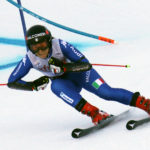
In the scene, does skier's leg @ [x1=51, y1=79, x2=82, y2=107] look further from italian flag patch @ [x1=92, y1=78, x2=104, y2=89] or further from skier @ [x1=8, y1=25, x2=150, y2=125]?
italian flag patch @ [x1=92, y1=78, x2=104, y2=89]

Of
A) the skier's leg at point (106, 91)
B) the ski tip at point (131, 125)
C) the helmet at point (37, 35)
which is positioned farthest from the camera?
the skier's leg at point (106, 91)

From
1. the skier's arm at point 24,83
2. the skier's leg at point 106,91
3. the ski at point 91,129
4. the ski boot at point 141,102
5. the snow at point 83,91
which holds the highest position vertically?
the skier's arm at point 24,83

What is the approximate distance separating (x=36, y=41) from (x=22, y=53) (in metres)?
3.59

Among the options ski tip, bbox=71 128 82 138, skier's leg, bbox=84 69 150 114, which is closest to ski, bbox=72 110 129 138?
ski tip, bbox=71 128 82 138

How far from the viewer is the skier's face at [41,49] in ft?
9.36

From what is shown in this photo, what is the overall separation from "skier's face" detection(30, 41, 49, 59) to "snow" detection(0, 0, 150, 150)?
2.18ft

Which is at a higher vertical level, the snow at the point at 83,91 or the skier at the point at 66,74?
the skier at the point at 66,74

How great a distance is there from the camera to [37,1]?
7.63 m

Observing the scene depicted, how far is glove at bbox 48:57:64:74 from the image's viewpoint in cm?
290

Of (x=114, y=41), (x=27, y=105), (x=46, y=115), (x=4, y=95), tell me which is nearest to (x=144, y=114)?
(x=46, y=115)

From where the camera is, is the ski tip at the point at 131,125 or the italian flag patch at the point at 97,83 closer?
the ski tip at the point at 131,125

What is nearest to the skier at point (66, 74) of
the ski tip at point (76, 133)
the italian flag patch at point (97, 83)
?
the italian flag patch at point (97, 83)

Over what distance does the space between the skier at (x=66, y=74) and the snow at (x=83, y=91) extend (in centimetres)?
20

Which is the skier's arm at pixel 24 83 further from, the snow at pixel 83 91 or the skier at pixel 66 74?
the snow at pixel 83 91
